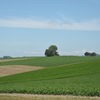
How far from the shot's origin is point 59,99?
1455cm

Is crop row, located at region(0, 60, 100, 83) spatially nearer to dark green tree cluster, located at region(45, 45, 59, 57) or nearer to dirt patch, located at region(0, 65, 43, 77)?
dirt patch, located at region(0, 65, 43, 77)

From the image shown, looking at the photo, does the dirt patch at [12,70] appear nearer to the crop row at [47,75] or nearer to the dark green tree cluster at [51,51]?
the crop row at [47,75]

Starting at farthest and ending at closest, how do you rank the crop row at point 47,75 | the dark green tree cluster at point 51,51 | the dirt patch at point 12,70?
the dark green tree cluster at point 51,51 → the dirt patch at point 12,70 → the crop row at point 47,75

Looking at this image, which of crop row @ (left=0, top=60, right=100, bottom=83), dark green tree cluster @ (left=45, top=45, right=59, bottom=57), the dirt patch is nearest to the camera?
crop row @ (left=0, top=60, right=100, bottom=83)

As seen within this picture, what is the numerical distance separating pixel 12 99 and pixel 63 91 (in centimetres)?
508

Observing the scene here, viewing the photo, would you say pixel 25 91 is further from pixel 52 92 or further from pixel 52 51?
pixel 52 51

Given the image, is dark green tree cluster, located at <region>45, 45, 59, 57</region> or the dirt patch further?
dark green tree cluster, located at <region>45, 45, 59, 57</region>

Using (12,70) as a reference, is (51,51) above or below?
above

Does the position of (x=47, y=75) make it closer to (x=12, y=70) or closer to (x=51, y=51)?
(x=12, y=70)

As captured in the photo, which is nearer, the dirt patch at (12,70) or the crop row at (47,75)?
the crop row at (47,75)

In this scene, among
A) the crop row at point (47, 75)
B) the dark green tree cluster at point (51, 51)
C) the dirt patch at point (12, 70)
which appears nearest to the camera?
the crop row at point (47, 75)

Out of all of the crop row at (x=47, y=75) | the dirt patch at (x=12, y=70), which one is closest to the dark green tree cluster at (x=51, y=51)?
the dirt patch at (x=12, y=70)

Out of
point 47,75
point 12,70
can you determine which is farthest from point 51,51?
point 47,75

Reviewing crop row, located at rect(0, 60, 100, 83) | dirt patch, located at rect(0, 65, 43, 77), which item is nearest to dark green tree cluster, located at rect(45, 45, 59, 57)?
dirt patch, located at rect(0, 65, 43, 77)
